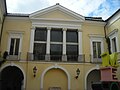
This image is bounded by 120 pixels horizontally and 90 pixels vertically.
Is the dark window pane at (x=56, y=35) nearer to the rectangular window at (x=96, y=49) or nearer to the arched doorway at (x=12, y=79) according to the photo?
the rectangular window at (x=96, y=49)

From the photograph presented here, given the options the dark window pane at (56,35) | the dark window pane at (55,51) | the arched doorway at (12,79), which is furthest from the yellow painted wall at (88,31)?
the arched doorway at (12,79)

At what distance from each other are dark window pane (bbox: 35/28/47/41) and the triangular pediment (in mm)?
1415

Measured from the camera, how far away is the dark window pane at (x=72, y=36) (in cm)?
2137

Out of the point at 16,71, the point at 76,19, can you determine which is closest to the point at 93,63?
the point at 76,19

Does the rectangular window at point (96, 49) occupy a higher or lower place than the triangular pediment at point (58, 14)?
lower

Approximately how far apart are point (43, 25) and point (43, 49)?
260 centimetres

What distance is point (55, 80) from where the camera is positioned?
19938mm

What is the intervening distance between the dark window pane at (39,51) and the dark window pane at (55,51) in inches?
33.2

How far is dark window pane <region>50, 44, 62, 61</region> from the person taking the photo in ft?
66.8

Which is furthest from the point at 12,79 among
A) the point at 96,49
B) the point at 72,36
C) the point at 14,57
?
the point at 96,49

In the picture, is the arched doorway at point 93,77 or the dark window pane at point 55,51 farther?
the arched doorway at point 93,77

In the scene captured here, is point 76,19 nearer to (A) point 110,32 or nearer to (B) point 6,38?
(A) point 110,32

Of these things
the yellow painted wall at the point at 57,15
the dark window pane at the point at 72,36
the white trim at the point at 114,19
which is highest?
the yellow painted wall at the point at 57,15

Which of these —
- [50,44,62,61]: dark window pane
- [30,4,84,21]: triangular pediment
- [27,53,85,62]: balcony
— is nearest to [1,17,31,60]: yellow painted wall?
[27,53,85,62]: balcony
